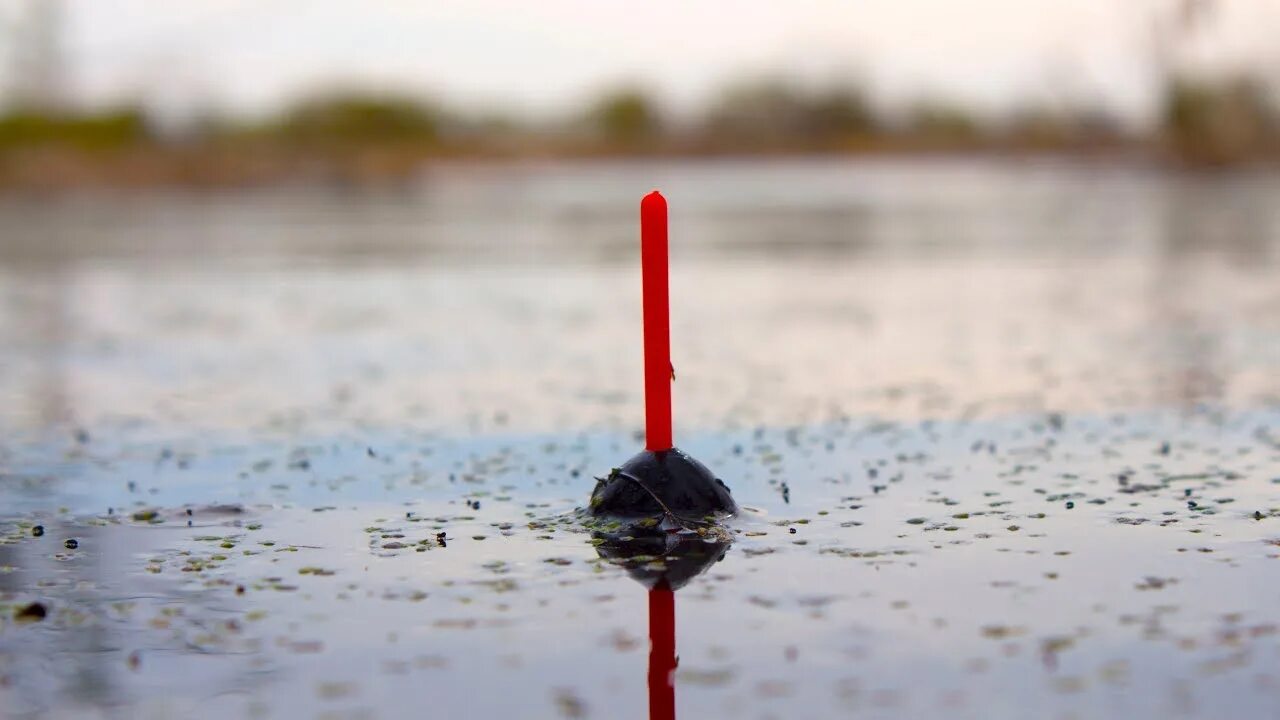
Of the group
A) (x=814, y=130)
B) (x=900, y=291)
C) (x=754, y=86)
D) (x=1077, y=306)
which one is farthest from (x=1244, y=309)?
(x=754, y=86)

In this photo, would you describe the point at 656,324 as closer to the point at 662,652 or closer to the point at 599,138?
the point at 662,652

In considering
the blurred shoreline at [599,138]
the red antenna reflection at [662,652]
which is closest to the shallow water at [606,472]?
the red antenna reflection at [662,652]

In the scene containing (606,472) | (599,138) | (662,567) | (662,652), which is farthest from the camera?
(599,138)

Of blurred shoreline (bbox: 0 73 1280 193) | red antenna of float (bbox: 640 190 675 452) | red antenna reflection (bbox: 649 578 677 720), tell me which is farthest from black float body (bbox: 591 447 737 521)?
blurred shoreline (bbox: 0 73 1280 193)

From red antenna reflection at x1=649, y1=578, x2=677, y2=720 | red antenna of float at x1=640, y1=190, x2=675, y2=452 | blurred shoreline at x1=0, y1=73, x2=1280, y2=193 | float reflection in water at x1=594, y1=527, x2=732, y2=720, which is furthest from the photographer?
blurred shoreline at x1=0, y1=73, x2=1280, y2=193

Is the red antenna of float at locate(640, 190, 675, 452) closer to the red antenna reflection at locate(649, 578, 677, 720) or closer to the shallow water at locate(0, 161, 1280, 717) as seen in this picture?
the shallow water at locate(0, 161, 1280, 717)

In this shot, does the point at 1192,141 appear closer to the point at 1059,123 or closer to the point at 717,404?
the point at 1059,123

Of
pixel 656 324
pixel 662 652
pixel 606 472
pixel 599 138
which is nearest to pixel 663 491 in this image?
pixel 656 324
